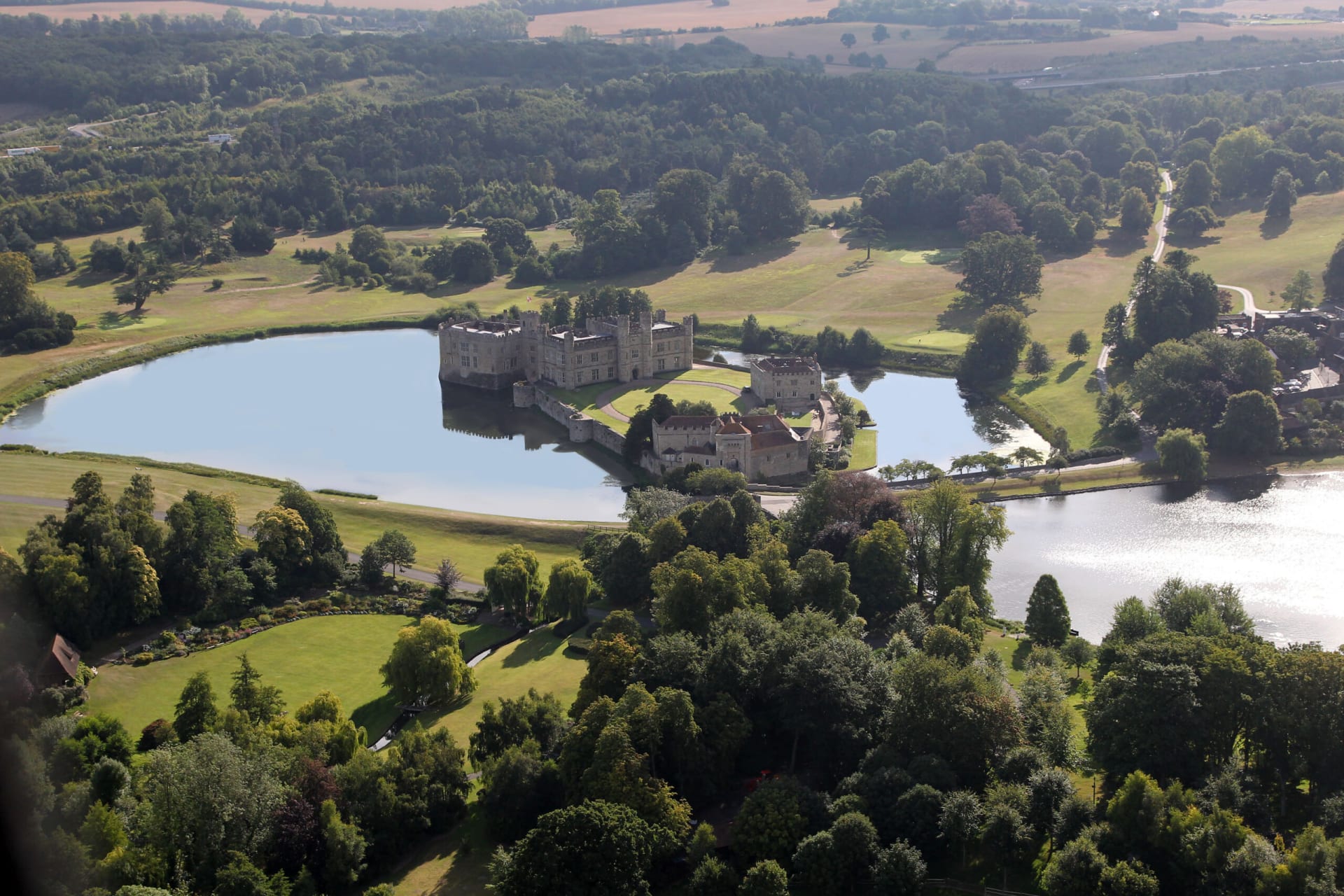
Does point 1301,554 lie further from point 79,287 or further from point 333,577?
point 79,287

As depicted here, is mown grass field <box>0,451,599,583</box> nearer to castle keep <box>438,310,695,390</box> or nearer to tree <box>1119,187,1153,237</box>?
castle keep <box>438,310,695,390</box>

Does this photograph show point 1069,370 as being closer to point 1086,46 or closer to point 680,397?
point 680,397

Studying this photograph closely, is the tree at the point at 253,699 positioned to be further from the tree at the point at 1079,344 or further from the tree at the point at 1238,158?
the tree at the point at 1238,158

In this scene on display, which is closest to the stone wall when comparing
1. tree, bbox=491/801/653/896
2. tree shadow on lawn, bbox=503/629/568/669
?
tree shadow on lawn, bbox=503/629/568/669

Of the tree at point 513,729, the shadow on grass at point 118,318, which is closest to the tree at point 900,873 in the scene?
the tree at point 513,729

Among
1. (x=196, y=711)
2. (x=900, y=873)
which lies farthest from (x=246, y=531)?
(x=900, y=873)

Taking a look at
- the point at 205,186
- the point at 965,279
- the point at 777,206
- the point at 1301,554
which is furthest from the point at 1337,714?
the point at 205,186

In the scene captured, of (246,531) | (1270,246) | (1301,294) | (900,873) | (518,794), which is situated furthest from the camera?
(1270,246)
